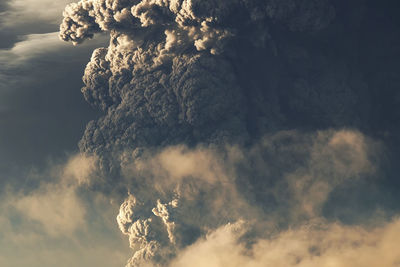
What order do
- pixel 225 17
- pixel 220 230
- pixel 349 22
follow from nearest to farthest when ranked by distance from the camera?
1. pixel 225 17
2. pixel 349 22
3. pixel 220 230

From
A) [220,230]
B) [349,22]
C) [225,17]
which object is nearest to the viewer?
[225,17]

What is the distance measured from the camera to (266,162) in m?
47.2

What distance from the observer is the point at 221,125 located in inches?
1751

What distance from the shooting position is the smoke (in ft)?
141

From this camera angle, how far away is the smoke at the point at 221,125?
43.0 metres

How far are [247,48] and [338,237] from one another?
620 inches

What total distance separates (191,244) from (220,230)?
253 cm

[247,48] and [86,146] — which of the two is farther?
[86,146]

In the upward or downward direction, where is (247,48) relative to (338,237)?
upward

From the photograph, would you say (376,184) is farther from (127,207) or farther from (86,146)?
(86,146)

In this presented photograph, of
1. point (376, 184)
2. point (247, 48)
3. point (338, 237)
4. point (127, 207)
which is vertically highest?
point (247, 48)

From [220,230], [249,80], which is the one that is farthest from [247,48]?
[220,230]

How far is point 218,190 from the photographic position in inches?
1837

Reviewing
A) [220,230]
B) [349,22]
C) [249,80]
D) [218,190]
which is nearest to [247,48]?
[249,80]
